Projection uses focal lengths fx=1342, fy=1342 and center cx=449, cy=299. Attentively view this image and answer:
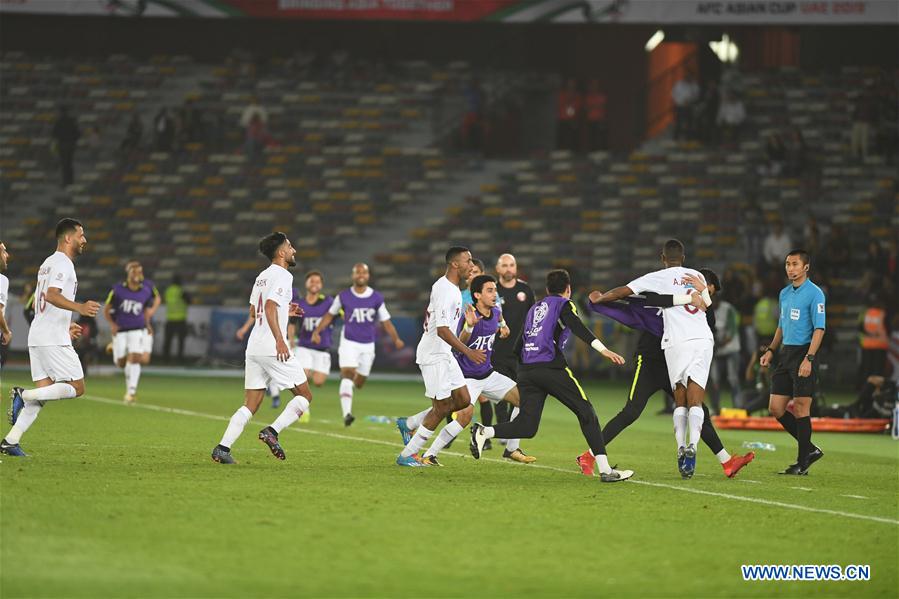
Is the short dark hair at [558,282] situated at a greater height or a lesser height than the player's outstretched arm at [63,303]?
greater

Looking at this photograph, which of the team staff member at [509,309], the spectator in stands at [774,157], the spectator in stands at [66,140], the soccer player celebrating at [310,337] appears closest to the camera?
the team staff member at [509,309]

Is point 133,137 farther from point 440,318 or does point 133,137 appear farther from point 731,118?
point 440,318

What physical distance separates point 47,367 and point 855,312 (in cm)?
2588

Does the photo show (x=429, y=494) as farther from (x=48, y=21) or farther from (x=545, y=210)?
(x=48, y=21)

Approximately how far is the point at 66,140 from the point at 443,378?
29.5 m

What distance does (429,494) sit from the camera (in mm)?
11523

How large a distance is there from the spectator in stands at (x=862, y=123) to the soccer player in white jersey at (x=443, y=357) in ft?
92.6

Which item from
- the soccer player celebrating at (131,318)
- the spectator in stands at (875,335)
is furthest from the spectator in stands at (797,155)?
the soccer player celebrating at (131,318)

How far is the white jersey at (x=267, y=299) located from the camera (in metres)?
13.4

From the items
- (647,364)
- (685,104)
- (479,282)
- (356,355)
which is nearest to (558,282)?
(479,282)

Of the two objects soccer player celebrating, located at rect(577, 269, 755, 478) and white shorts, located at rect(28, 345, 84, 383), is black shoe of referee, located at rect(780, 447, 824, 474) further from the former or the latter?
white shorts, located at rect(28, 345, 84, 383)

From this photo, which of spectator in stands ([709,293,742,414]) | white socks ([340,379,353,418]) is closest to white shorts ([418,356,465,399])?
white socks ([340,379,353,418])

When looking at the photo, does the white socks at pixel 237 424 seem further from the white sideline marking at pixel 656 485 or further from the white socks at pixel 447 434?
the white sideline marking at pixel 656 485

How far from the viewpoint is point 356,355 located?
2089 centimetres
